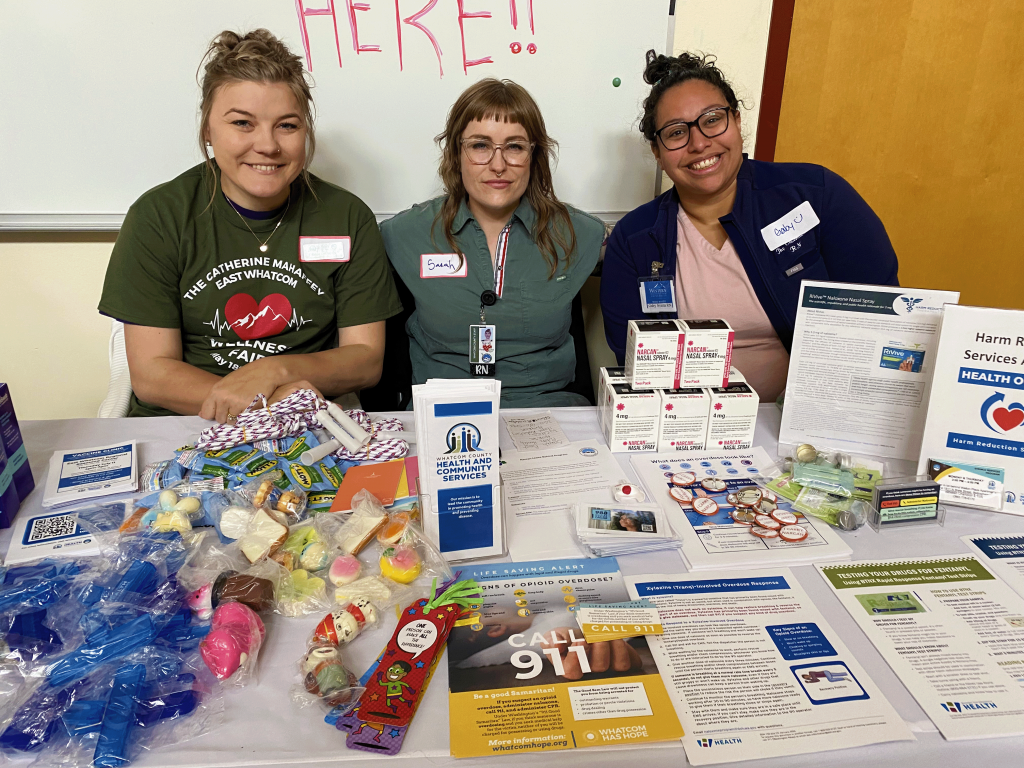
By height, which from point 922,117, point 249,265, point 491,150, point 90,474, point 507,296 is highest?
point 922,117

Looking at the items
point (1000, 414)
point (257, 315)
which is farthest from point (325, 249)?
point (1000, 414)

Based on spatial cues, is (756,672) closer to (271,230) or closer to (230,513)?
(230,513)

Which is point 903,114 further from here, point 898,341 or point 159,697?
point 159,697

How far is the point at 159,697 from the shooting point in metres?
0.82

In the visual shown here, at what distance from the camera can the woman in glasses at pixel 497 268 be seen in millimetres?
2035

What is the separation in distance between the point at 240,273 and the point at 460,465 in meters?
1.19

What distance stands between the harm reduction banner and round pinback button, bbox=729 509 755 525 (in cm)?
40

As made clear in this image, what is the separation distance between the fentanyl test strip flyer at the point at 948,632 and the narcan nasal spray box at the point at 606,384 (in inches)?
21.7

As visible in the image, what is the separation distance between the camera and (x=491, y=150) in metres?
1.93

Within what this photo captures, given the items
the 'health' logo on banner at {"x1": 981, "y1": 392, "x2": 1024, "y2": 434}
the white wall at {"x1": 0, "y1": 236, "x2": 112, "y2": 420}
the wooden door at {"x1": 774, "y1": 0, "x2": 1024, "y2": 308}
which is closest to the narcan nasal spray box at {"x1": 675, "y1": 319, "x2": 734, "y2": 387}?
the 'health' logo on banner at {"x1": 981, "y1": 392, "x2": 1024, "y2": 434}

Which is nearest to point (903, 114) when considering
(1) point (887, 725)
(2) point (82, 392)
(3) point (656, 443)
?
(3) point (656, 443)

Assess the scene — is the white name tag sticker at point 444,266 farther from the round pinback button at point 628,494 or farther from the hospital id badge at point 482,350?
the round pinback button at point 628,494

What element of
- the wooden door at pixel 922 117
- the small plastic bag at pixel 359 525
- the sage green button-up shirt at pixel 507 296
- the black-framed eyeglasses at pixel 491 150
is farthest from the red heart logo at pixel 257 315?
the wooden door at pixel 922 117

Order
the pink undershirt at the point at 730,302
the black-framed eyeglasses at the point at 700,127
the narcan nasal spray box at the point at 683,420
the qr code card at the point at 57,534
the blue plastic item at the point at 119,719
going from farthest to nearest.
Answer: the pink undershirt at the point at 730,302, the black-framed eyeglasses at the point at 700,127, the narcan nasal spray box at the point at 683,420, the qr code card at the point at 57,534, the blue plastic item at the point at 119,719
